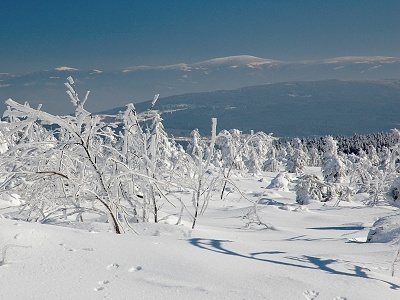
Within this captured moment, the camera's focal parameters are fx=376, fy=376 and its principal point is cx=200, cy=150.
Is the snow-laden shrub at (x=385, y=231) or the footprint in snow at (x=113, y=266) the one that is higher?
the footprint in snow at (x=113, y=266)

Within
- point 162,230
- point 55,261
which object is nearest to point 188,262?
point 55,261

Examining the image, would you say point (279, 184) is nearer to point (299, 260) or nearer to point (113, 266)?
point (299, 260)

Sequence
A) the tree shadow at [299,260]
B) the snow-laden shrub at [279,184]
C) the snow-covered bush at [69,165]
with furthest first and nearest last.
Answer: the snow-laden shrub at [279,184]
the snow-covered bush at [69,165]
the tree shadow at [299,260]

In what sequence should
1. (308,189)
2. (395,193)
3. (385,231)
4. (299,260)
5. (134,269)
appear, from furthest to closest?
(308,189) < (395,193) < (385,231) < (299,260) < (134,269)

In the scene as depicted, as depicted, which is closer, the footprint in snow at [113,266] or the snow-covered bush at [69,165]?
the footprint in snow at [113,266]

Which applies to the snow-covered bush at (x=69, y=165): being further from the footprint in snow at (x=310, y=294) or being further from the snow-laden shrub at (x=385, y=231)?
the snow-laden shrub at (x=385, y=231)

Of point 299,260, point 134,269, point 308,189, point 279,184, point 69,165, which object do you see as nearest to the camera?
point 134,269

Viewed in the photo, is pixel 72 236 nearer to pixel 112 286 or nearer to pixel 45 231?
pixel 45 231

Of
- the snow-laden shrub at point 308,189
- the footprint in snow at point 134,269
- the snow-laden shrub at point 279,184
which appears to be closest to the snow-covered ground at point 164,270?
the footprint in snow at point 134,269

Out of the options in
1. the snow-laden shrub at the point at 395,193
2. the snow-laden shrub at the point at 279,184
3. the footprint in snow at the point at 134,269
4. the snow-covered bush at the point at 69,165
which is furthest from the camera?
the snow-laden shrub at the point at 279,184

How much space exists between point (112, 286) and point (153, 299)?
315mm

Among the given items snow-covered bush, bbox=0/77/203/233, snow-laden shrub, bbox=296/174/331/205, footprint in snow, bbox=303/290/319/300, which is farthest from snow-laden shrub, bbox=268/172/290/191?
footprint in snow, bbox=303/290/319/300

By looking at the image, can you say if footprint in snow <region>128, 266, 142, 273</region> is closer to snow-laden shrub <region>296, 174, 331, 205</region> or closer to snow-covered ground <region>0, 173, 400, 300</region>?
snow-covered ground <region>0, 173, 400, 300</region>

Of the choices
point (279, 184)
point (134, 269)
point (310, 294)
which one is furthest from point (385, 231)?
point (279, 184)
